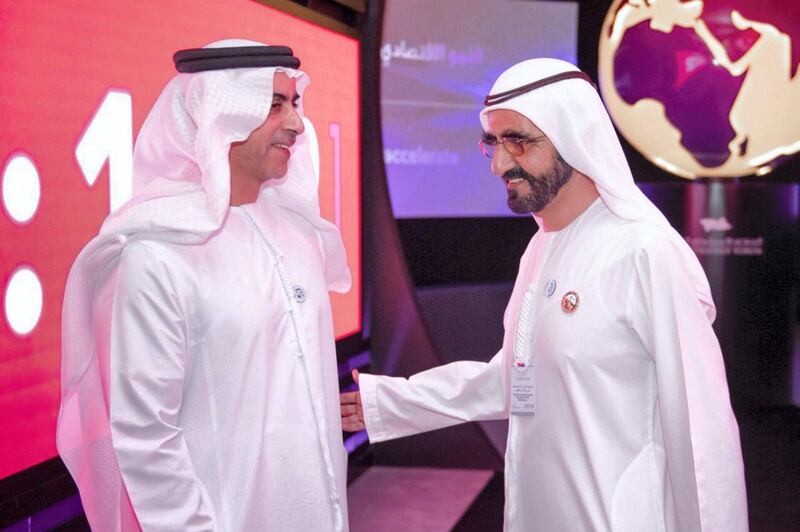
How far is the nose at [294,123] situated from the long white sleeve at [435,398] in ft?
2.70

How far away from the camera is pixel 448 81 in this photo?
19.0 feet

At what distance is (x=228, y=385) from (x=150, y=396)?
0.70 ft

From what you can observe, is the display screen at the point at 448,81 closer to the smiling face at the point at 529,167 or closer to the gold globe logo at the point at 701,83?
the gold globe logo at the point at 701,83

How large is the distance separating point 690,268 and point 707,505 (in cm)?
56

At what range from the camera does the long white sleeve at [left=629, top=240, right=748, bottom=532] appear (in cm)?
204

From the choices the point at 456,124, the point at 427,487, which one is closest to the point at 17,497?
the point at 427,487

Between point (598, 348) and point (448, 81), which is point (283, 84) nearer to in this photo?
point (598, 348)

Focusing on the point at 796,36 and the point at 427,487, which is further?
the point at 796,36

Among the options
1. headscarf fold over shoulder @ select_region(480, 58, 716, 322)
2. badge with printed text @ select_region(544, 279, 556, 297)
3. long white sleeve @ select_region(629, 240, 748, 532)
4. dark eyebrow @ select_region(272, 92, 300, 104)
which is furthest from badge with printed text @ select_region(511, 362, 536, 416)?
dark eyebrow @ select_region(272, 92, 300, 104)

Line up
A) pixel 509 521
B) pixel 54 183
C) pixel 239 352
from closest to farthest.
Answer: pixel 239 352 < pixel 509 521 < pixel 54 183

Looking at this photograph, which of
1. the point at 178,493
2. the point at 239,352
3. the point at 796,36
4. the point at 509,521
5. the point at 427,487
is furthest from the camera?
the point at 796,36

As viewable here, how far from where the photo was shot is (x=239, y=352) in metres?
2.11

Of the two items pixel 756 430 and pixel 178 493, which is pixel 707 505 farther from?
pixel 756 430

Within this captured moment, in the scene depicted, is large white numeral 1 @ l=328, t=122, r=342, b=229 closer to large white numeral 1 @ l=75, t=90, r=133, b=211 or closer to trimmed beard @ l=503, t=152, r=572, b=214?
large white numeral 1 @ l=75, t=90, r=133, b=211
